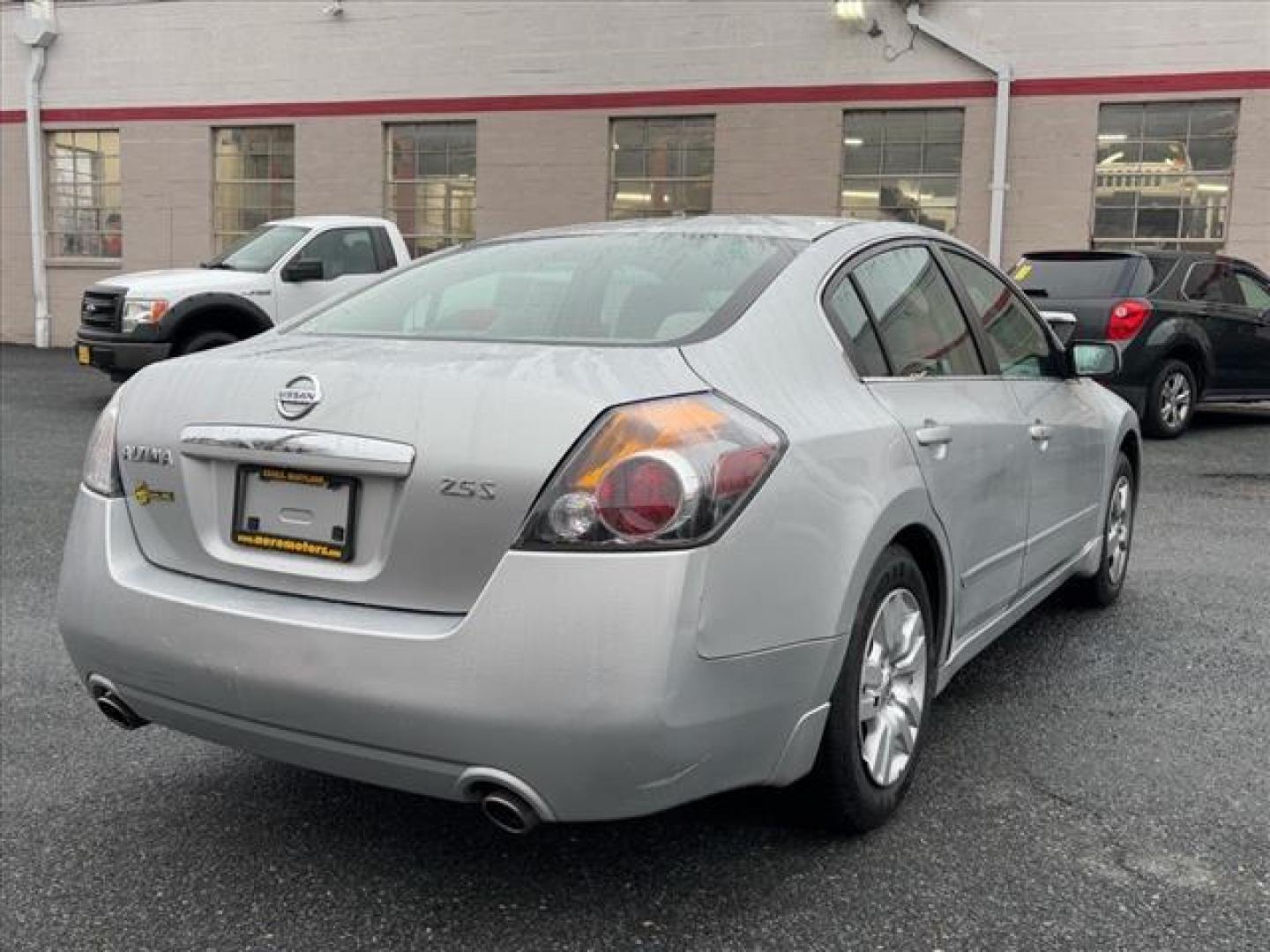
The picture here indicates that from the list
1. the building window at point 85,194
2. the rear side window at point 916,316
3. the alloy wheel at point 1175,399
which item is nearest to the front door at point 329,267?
the alloy wheel at point 1175,399

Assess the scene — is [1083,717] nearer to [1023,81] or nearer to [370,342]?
[370,342]

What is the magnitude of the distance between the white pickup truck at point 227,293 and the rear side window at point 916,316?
772cm

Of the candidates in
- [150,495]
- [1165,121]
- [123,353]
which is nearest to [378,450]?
[150,495]

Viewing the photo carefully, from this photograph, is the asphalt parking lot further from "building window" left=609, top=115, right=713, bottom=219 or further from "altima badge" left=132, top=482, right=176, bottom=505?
"building window" left=609, top=115, right=713, bottom=219

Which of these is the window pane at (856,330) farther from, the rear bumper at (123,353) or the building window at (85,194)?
the building window at (85,194)

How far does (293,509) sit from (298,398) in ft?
0.78

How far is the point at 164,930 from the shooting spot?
2633 millimetres

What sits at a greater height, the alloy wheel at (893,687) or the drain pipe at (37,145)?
the drain pipe at (37,145)

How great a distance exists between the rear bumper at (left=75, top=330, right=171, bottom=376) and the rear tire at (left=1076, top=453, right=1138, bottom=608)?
27.2 ft

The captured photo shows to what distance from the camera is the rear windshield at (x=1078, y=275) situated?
10.1m

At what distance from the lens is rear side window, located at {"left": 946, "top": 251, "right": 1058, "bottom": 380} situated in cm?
398

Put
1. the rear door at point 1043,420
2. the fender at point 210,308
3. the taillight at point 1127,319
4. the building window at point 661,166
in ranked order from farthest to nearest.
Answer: the building window at point 661,166 → the fender at point 210,308 → the taillight at point 1127,319 → the rear door at point 1043,420

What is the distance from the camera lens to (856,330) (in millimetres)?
3160

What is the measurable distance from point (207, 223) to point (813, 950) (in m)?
18.5
